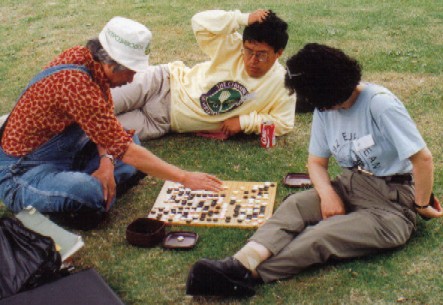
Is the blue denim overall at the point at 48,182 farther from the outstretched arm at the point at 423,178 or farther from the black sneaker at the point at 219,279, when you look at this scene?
the outstretched arm at the point at 423,178

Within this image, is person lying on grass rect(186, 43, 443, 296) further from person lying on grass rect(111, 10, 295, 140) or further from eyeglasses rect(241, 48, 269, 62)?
person lying on grass rect(111, 10, 295, 140)

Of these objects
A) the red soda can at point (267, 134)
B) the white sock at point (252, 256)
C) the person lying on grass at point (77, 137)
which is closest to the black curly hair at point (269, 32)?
the red soda can at point (267, 134)

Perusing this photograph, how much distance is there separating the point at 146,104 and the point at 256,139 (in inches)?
42.1

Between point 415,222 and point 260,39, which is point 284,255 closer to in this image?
point 415,222

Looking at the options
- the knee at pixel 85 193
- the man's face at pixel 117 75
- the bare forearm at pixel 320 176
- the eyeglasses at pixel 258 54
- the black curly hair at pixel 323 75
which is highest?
the black curly hair at pixel 323 75

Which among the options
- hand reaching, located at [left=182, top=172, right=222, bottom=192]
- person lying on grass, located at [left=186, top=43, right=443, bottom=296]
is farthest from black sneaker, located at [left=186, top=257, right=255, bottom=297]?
hand reaching, located at [left=182, top=172, right=222, bottom=192]

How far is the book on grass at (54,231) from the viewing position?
12.0ft

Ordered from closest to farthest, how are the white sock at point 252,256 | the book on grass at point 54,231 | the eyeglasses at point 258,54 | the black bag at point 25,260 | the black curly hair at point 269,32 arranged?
the black bag at point 25,260
the white sock at point 252,256
the book on grass at point 54,231
the black curly hair at point 269,32
the eyeglasses at point 258,54

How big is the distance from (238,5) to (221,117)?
16.8 feet

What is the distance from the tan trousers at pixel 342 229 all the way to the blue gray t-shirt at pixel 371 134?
140mm

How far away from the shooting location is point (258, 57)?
204 inches

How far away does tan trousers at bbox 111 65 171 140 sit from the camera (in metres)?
5.61

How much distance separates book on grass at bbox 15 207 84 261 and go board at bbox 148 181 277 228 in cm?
79

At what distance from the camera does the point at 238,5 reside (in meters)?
10.2
